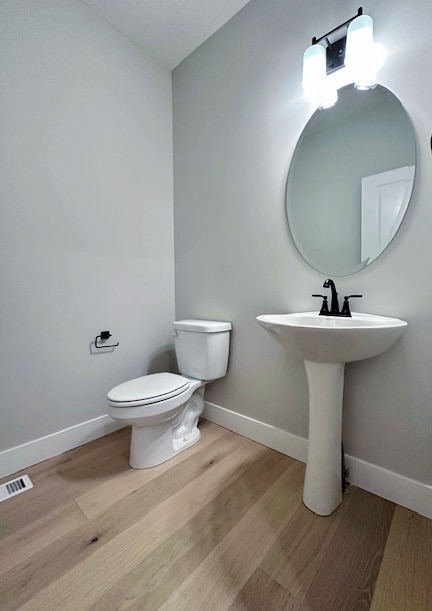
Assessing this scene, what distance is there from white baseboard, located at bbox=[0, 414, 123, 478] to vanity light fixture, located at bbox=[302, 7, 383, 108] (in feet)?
6.99

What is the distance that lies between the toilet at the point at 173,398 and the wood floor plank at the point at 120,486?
0.03 meters

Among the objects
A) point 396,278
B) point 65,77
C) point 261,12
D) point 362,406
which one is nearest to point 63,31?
point 65,77

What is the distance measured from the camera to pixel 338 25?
47.0 inches

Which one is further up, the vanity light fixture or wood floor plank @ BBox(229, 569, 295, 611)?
the vanity light fixture

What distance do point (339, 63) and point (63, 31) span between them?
1464 millimetres

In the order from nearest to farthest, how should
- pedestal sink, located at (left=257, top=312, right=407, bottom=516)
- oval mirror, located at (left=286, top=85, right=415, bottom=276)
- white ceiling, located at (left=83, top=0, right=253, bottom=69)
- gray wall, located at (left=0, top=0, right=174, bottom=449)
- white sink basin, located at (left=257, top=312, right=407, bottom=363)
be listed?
white sink basin, located at (left=257, top=312, right=407, bottom=363) → pedestal sink, located at (left=257, top=312, right=407, bottom=516) → oval mirror, located at (left=286, top=85, right=415, bottom=276) → gray wall, located at (left=0, top=0, right=174, bottom=449) → white ceiling, located at (left=83, top=0, right=253, bottom=69)

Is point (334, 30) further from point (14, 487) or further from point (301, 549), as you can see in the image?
point (14, 487)

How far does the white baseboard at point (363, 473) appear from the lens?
1.06 m

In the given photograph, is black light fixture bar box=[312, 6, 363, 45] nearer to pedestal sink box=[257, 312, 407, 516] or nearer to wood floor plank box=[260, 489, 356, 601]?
pedestal sink box=[257, 312, 407, 516]

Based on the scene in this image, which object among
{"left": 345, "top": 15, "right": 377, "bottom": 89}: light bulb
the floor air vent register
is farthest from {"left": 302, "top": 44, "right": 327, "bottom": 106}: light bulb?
the floor air vent register

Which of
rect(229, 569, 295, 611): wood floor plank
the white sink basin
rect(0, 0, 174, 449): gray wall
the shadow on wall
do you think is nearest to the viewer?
rect(229, 569, 295, 611): wood floor plank

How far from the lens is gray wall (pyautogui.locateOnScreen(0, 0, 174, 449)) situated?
1.31 metres

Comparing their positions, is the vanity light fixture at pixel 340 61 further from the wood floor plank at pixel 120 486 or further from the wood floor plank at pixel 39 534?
the wood floor plank at pixel 39 534

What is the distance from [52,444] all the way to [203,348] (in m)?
0.97
